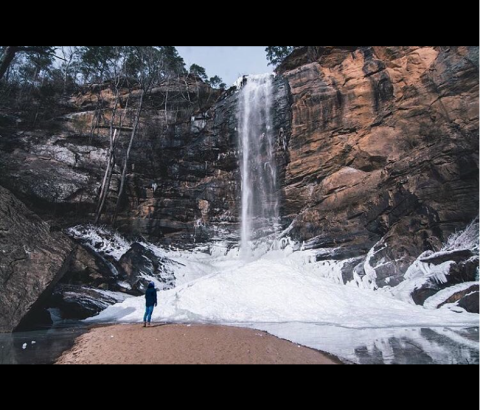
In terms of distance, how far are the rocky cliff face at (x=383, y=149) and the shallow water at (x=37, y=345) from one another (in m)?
12.1

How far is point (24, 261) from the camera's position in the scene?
40.1 ft

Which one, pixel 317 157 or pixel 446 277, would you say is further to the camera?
pixel 317 157

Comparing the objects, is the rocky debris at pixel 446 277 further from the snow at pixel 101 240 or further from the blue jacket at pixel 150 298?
the snow at pixel 101 240

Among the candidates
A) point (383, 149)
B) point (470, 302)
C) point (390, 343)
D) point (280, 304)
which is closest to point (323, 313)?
point (280, 304)

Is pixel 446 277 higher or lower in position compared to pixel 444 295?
higher

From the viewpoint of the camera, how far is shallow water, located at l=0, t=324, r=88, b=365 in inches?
283

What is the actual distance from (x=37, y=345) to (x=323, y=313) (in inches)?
348

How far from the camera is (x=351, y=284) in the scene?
15.8m

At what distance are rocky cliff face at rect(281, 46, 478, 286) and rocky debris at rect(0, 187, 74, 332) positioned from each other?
41.2 ft

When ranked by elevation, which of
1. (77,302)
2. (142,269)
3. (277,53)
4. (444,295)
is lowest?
(77,302)

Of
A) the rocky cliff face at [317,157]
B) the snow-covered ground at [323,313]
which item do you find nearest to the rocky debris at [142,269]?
the snow-covered ground at [323,313]

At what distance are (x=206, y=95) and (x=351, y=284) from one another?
63.8ft

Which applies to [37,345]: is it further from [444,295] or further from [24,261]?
[444,295]
